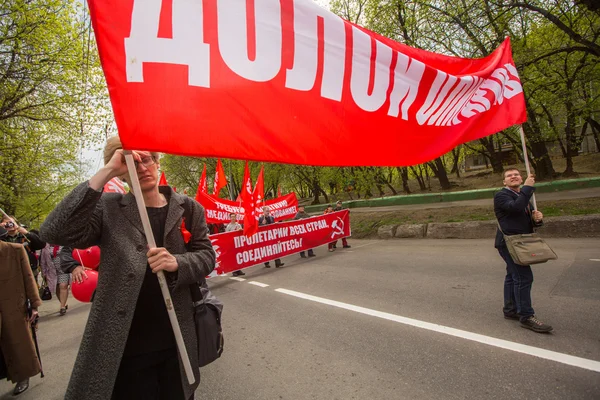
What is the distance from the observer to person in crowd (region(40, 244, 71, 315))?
6980 millimetres

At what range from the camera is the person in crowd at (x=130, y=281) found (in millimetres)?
1561

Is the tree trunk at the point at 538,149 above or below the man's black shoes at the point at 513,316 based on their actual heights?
above

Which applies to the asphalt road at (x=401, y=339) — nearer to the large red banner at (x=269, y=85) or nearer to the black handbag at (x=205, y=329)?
the black handbag at (x=205, y=329)

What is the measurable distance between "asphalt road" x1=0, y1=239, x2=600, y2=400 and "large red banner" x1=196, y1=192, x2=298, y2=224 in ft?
20.6

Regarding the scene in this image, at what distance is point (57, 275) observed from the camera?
7.32 meters

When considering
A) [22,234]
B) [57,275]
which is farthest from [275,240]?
[22,234]

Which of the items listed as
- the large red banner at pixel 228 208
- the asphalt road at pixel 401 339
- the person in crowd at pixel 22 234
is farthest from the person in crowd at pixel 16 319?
the large red banner at pixel 228 208

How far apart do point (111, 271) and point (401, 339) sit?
132 inches

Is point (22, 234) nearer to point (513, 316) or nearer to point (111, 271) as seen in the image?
point (111, 271)

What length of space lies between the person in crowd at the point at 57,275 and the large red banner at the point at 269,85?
6998 millimetres

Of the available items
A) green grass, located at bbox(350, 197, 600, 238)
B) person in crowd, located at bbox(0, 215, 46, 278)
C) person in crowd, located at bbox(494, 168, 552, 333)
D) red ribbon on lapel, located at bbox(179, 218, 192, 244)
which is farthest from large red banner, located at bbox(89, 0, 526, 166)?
green grass, located at bbox(350, 197, 600, 238)

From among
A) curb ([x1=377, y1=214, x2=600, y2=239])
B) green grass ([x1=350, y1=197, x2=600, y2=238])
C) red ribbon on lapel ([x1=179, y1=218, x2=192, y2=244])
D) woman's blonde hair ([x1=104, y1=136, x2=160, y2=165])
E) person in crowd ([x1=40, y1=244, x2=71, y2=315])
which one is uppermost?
woman's blonde hair ([x1=104, y1=136, x2=160, y2=165])

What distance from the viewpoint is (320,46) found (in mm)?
2297

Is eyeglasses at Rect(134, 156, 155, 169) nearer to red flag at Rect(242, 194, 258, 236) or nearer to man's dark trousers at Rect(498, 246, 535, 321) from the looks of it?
man's dark trousers at Rect(498, 246, 535, 321)
